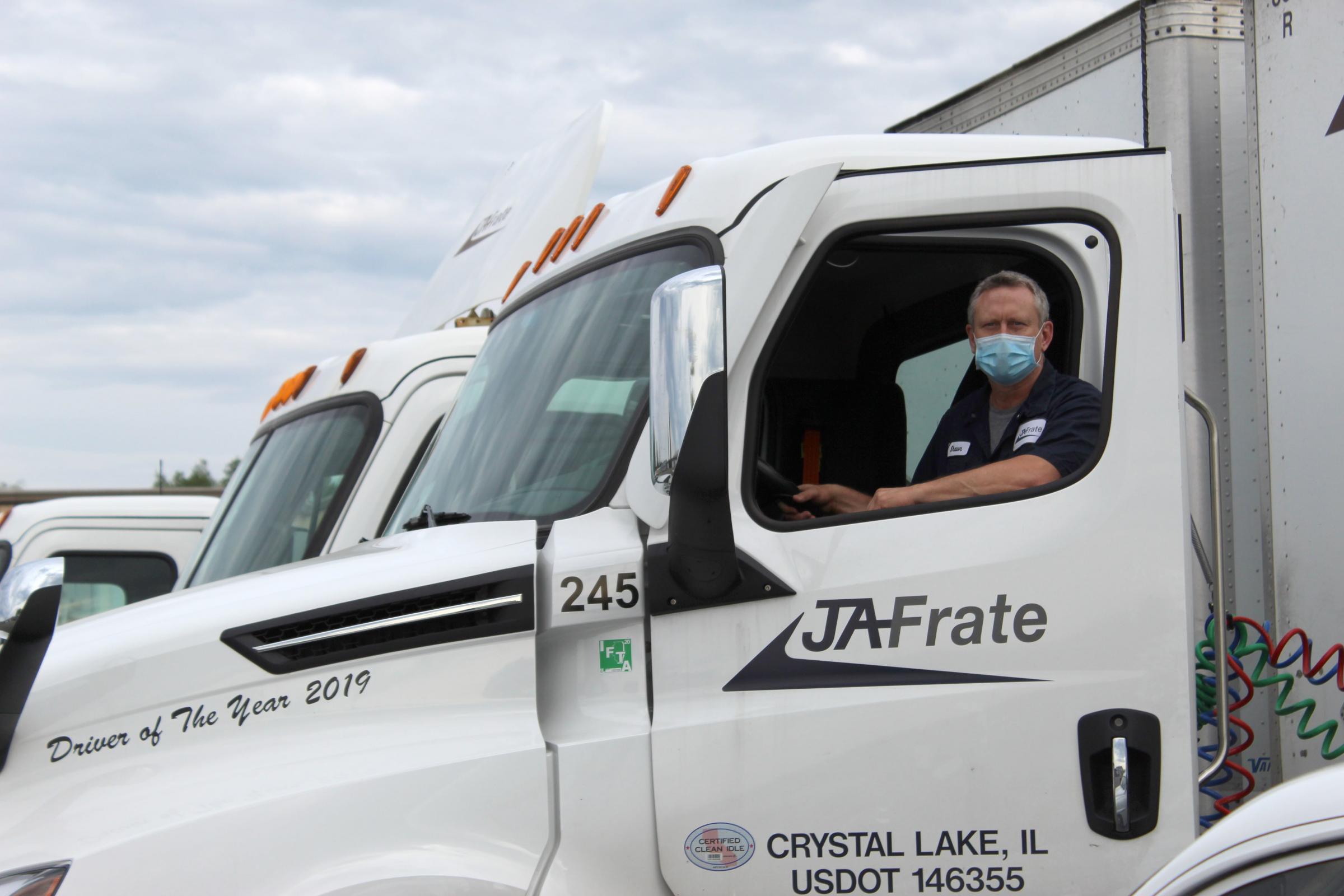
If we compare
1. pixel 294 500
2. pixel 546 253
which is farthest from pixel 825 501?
pixel 294 500

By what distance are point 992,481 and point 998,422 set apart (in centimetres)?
31

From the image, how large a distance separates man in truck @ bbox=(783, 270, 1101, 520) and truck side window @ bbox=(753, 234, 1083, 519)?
0.09 m

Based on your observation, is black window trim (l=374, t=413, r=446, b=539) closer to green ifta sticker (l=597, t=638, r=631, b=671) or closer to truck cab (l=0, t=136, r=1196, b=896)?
truck cab (l=0, t=136, r=1196, b=896)

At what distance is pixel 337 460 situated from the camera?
17.8 ft

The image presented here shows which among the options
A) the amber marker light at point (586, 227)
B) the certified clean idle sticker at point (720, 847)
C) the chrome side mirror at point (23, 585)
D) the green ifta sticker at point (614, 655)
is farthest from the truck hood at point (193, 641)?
the amber marker light at point (586, 227)

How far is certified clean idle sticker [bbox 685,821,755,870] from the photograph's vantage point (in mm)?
2668

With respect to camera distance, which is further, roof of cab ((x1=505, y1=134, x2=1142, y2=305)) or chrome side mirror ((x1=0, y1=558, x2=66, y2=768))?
roof of cab ((x1=505, y1=134, x2=1142, y2=305))

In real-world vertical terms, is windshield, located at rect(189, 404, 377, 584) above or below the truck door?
above

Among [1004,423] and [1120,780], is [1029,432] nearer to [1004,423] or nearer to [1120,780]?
[1004,423]

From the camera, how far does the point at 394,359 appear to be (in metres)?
5.58

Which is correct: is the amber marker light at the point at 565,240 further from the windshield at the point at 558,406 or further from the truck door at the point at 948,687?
the truck door at the point at 948,687

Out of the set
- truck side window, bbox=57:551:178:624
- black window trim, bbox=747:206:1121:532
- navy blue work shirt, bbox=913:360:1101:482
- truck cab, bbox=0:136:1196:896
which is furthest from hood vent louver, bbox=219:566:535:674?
truck side window, bbox=57:551:178:624

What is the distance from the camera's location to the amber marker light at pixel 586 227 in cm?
355

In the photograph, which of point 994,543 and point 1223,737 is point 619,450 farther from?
point 1223,737
